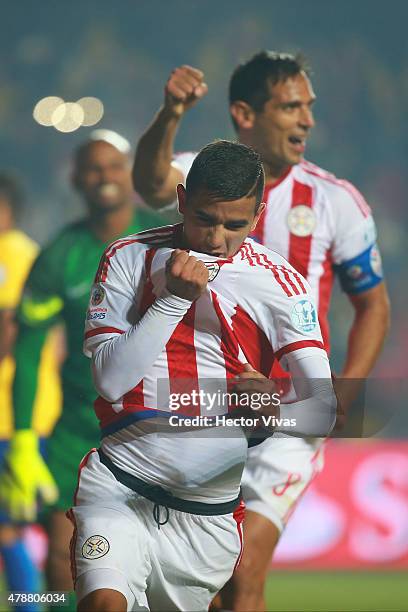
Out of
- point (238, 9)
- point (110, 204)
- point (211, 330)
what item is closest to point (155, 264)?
point (211, 330)

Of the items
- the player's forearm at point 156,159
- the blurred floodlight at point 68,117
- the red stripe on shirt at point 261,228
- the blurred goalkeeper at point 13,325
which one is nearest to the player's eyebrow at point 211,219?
the player's forearm at point 156,159

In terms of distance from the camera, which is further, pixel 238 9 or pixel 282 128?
pixel 238 9

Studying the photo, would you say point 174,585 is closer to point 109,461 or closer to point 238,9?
point 109,461

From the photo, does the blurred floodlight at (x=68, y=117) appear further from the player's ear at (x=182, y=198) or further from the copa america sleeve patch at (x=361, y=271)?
the player's ear at (x=182, y=198)

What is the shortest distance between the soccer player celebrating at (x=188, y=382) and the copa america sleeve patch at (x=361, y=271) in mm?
899

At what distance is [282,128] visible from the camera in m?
3.34

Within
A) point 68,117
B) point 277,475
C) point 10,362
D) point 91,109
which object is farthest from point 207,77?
point 277,475

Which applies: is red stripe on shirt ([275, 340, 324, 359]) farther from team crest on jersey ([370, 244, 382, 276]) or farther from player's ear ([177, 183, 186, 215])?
team crest on jersey ([370, 244, 382, 276])

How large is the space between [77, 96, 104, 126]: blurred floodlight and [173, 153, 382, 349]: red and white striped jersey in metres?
5.34

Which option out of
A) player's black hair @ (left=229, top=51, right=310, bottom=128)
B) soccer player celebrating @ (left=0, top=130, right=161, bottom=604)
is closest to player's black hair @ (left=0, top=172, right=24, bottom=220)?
soccer player celebrating @ (left=0, top=130, right=161, bottom=604)


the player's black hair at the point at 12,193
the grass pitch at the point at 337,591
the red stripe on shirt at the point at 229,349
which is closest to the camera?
the red stripe on shirt at the point at 229,349

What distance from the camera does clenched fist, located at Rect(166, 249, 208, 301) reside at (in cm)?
235

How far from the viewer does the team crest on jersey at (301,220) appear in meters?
3.43

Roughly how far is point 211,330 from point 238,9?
7043 millimetres
